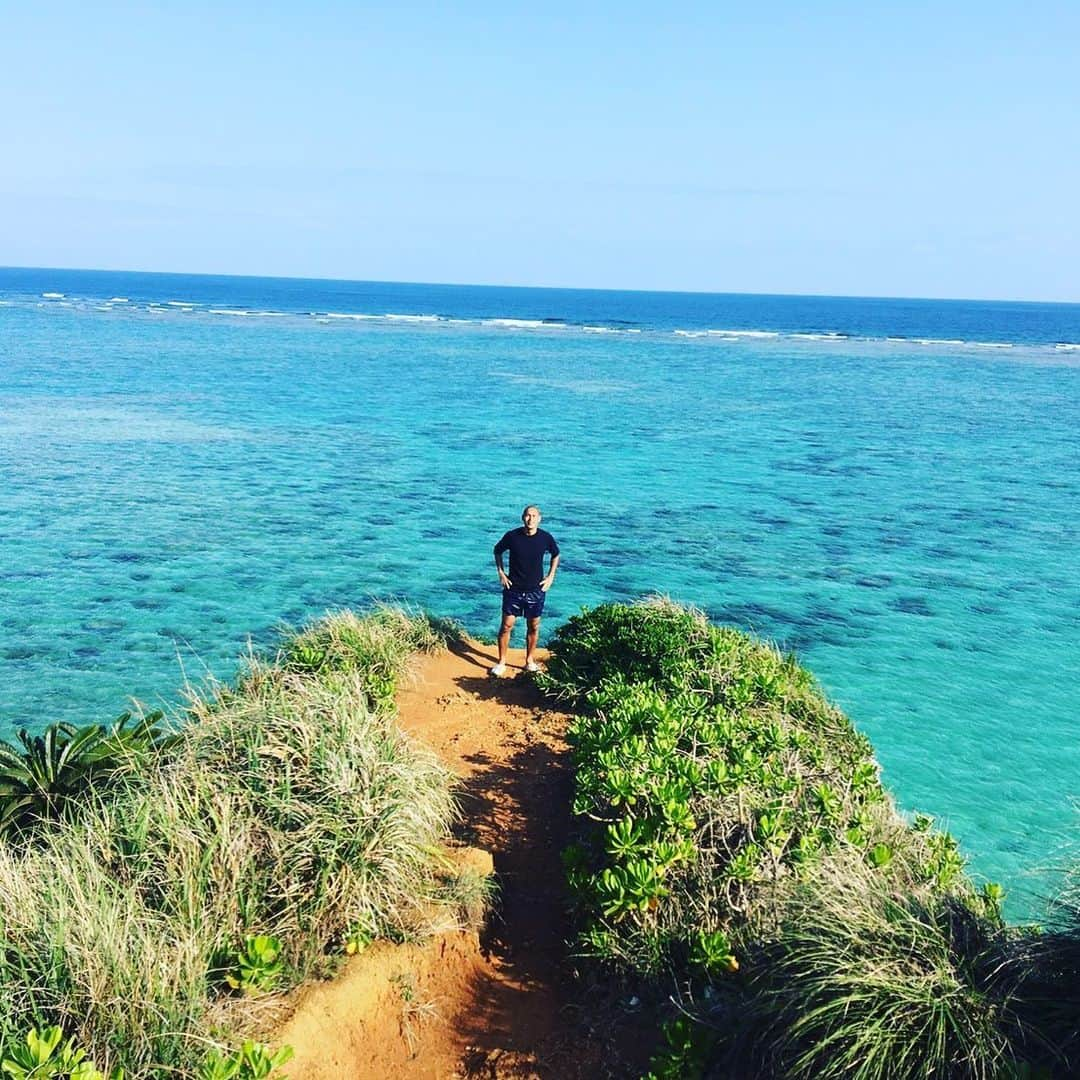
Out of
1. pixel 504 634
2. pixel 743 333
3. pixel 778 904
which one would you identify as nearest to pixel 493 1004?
pixel 778 904

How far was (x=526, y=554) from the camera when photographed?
440 inches

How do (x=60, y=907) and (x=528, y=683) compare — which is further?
(x=528, y=683)

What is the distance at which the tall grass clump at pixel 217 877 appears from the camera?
4.78m

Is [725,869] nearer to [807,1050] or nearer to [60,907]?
[807,1050]

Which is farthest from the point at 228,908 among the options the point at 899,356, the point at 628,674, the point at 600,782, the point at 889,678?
the point at 899,356

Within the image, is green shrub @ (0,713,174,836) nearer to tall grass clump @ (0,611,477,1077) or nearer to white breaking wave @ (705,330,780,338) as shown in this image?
tall grass clump @ (0,611,477,1077)

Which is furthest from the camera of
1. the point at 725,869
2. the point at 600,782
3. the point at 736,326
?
the point at 736,326

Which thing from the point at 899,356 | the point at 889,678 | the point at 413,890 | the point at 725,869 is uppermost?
the point at 899,356

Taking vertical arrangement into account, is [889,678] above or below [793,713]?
below

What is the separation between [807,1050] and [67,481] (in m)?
25.5

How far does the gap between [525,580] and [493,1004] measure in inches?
231

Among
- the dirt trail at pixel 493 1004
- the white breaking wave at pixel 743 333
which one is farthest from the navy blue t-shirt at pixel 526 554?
the white breaking wave at pixel 743 333

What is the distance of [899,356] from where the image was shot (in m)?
78.4

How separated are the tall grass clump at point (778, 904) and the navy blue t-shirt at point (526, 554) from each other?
2857 millimetres
